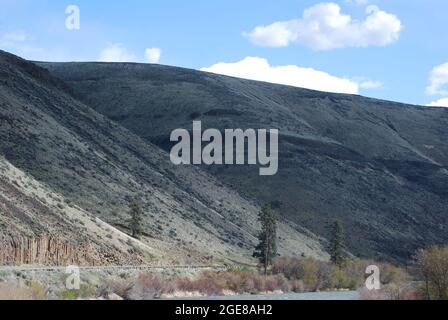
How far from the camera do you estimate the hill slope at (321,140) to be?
3720 inches

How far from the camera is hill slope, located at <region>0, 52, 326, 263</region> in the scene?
60.3 metres

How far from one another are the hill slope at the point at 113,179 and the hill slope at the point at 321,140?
12.5m

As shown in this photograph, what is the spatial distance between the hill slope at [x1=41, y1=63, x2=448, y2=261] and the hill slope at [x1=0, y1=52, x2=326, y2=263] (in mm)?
12517

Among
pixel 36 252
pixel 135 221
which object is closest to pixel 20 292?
pixel 36 252

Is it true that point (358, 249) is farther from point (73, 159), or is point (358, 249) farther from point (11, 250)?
point (11, 250)

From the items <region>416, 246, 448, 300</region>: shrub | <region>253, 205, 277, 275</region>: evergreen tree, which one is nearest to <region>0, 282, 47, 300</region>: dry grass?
<region>416, 246, 448, 300</region>: shrub

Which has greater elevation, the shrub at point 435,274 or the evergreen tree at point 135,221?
the evergreen tree at point 135,221

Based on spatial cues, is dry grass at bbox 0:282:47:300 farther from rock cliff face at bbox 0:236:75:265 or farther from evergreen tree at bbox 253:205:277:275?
evergreen tree at bbox 253:205:277:275

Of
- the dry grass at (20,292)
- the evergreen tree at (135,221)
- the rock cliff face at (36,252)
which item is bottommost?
the dry grass at (20,292)

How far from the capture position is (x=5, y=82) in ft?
247

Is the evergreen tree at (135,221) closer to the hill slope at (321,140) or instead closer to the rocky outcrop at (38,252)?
the rocky outcrop at (38,252)

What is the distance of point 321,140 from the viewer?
11800 centimetres

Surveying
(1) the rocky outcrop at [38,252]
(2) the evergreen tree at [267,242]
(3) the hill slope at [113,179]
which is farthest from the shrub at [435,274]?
(2) the evergreen tree at [267,242]
